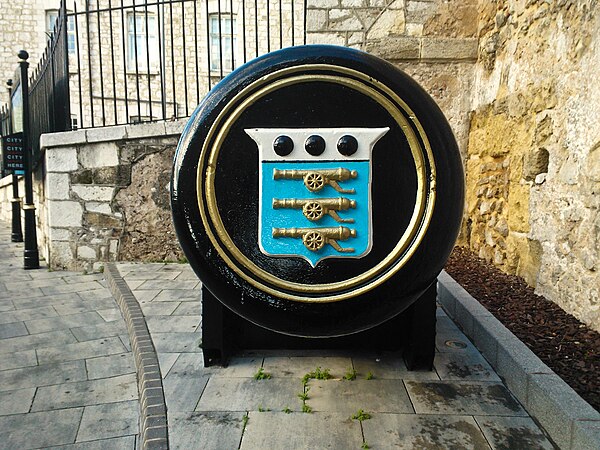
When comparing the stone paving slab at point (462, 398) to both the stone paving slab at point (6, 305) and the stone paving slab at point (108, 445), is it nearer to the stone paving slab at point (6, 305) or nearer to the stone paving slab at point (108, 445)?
the stone paving slab at point (108, 445)

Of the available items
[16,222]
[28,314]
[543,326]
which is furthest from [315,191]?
[16,222]

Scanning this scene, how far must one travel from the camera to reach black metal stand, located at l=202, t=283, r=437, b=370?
2.60 meters

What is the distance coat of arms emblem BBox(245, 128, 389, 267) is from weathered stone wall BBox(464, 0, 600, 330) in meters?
2.04

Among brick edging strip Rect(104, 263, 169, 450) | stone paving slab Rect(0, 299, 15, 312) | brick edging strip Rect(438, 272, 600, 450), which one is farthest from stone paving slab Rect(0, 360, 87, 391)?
brick edging strip Rect(438, 272, 600, 450)

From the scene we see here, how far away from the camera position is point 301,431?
2137 millimetres

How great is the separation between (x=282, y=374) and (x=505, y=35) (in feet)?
13.5

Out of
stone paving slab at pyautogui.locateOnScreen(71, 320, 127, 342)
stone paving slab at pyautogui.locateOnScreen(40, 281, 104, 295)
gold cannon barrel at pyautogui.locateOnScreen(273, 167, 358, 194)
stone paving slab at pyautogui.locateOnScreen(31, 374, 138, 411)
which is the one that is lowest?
stone paving slab at pyautogui.locateOnScreen(31, 374, 138, 411)

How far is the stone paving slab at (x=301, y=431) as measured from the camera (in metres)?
2.04

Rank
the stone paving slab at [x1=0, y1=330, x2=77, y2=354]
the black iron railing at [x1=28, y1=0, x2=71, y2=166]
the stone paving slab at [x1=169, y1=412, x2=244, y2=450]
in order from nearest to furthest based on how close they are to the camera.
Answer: the stone paving slab at [x1=169, y1=412, x2=244, y2=450]
the stone paving slab at [x1=0, y1=330, x2=77, y2=354]
the black iron railing at [x1=28, y1=0, x2=71, y2=166]

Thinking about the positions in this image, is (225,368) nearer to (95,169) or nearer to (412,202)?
(412,202)

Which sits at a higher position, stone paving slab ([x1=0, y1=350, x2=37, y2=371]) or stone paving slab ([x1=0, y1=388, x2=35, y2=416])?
stone paving slab ([x1=0, y1=350, x2=37, y2=371])

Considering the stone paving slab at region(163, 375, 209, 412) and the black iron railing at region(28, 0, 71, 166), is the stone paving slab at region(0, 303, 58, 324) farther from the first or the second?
the black iron railing at region(28, 0, 71, 166)

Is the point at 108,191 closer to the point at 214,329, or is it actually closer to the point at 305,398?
the point at 214,329

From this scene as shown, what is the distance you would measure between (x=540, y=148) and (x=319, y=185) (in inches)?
113
